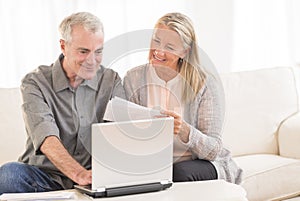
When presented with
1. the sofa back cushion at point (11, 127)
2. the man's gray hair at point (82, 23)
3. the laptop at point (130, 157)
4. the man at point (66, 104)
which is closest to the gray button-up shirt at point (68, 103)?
the man at point (66, 104)

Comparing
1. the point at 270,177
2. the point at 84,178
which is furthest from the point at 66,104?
the point at 270,177

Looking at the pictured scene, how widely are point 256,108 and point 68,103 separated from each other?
1.24m

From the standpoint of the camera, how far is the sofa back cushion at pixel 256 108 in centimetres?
332

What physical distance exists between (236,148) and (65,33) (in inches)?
48.7

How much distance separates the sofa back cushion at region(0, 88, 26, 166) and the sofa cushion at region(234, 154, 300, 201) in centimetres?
103

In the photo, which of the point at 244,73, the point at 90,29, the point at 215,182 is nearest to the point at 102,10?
the point at 244,73

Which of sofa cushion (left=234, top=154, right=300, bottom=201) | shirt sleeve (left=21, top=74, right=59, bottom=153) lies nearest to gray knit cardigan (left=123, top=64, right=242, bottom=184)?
sofa cushion (left=234, top=154, right=300, bottom=201)

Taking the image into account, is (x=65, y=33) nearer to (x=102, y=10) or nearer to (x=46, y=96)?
(x=46, y=96)

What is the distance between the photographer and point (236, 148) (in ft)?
10.9

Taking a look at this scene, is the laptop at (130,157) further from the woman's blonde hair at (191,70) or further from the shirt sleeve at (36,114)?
the woman's blonde hair at (191,70)

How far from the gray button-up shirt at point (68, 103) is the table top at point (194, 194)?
38cm

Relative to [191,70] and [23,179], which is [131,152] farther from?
[191,70]

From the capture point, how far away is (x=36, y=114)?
246 centimetres

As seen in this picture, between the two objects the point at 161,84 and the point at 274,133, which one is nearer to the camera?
the point at 161,84
